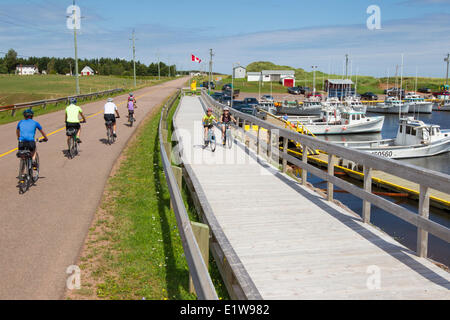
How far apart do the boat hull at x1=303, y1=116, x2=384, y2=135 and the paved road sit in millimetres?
40002

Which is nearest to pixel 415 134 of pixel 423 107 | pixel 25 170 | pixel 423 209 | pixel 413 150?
pixel 413 150

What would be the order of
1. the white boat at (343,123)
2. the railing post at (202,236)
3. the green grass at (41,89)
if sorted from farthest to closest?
Result: the green grass at (41,89) → the white boat at (343,123) → the railing post at (202,236)

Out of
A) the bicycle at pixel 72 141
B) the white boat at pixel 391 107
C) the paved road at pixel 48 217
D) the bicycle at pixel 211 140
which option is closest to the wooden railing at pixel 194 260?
the paved road at pixel 48 217

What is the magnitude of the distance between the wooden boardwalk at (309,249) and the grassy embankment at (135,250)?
79 cm

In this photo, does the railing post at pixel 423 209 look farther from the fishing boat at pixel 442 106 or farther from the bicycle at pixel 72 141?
the fishing boat at pixel 442 106

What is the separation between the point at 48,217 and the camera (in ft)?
27.7

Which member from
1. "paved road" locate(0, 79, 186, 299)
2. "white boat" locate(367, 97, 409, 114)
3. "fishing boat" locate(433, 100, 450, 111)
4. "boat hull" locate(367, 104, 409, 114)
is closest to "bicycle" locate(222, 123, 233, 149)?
"paved road" locate(0, 79, 186, 299)

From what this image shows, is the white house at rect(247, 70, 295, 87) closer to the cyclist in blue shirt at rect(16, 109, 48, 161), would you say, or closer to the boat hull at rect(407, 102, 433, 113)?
the boat hull at rect(407, 102, 433, 113)

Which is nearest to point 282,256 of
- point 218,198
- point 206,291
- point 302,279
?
point 302,279

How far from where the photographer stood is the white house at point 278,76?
146875mm

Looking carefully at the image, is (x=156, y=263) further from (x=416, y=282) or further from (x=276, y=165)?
(x=276, y=165)

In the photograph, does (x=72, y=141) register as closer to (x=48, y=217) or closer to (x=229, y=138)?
(x=229, y=138)

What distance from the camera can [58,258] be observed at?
641 cm

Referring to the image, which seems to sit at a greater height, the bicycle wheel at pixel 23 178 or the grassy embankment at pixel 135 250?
the bicycle wheel at pixel 23 178
